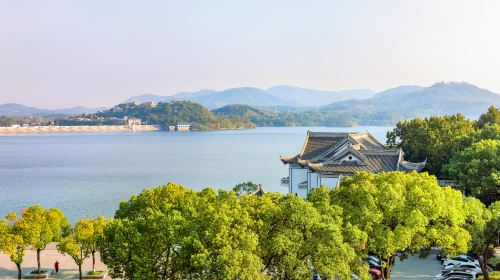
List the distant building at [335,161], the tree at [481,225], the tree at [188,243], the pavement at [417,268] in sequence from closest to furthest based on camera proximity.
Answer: the tree at [188,243] < the tree at [481,225] < the pavement at [417,268] < the distant building at [335,161]

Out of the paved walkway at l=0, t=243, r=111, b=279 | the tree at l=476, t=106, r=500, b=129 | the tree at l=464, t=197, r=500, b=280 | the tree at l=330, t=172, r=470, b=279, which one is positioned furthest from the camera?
the tree at l=476, t=106, r=500, b=129

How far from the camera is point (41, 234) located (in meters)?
23.6

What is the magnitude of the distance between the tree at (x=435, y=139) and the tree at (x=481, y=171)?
19.3 ft

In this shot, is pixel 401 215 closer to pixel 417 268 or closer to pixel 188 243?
pixel 188 243

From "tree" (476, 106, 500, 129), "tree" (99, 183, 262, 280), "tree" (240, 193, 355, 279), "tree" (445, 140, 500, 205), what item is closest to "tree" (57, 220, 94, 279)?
"tree" (99, 183, 262, 280)

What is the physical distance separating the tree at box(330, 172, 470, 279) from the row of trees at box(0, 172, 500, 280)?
3 centimetres

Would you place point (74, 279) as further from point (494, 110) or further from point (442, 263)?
point (494, 110)

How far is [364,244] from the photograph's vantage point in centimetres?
1703

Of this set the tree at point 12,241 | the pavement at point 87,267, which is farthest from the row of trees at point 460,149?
the tree at point 12,241

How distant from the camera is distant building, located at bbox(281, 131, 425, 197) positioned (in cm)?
3014

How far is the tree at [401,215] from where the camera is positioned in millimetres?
17469

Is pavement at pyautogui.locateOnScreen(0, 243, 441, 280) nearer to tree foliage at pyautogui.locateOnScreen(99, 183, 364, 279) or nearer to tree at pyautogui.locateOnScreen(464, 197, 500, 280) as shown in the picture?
tree at pyautogui.locateOnScreen(464, 197, 500, 280)

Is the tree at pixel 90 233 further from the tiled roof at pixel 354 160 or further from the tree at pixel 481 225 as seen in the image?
the tree at pixel 481 225

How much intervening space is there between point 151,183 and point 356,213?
54.9m
